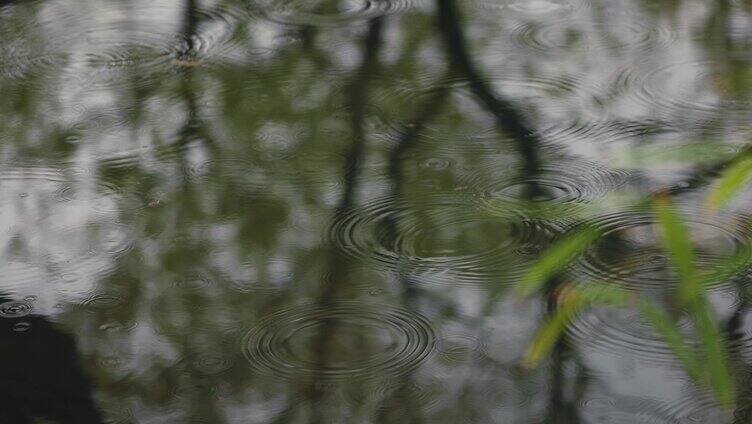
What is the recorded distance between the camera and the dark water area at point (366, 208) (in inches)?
91.5

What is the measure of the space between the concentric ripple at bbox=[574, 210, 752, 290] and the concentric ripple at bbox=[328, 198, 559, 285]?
0.13 metres

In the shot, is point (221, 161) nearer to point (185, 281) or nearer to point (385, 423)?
point (185, 281)

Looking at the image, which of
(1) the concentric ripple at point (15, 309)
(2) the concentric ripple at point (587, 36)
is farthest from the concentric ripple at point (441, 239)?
(2) the concentric ripple at point (587, 36)

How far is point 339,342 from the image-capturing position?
2443 mm

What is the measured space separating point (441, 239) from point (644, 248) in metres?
0.45

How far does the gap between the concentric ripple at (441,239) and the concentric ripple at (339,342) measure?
17cm

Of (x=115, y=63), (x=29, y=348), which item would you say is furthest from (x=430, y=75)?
(x=29, y=348)

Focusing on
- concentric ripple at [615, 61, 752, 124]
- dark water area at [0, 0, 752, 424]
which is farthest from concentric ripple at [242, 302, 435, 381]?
concentric ripple at [615, 61, 752, 124]

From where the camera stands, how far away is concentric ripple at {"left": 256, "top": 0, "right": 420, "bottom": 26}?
4074mm

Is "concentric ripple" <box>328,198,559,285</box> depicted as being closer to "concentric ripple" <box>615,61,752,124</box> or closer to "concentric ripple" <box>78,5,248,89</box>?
"concentric ripple" <box>615,61,752,124</box>

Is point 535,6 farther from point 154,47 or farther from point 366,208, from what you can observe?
point 366,208

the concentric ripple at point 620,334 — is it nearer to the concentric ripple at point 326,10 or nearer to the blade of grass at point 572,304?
the blade of grass at point 572,304

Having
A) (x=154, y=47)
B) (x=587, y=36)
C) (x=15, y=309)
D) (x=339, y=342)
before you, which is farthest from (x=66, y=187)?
(x=587, y=36)

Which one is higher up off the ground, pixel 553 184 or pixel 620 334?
pixel 553 184
